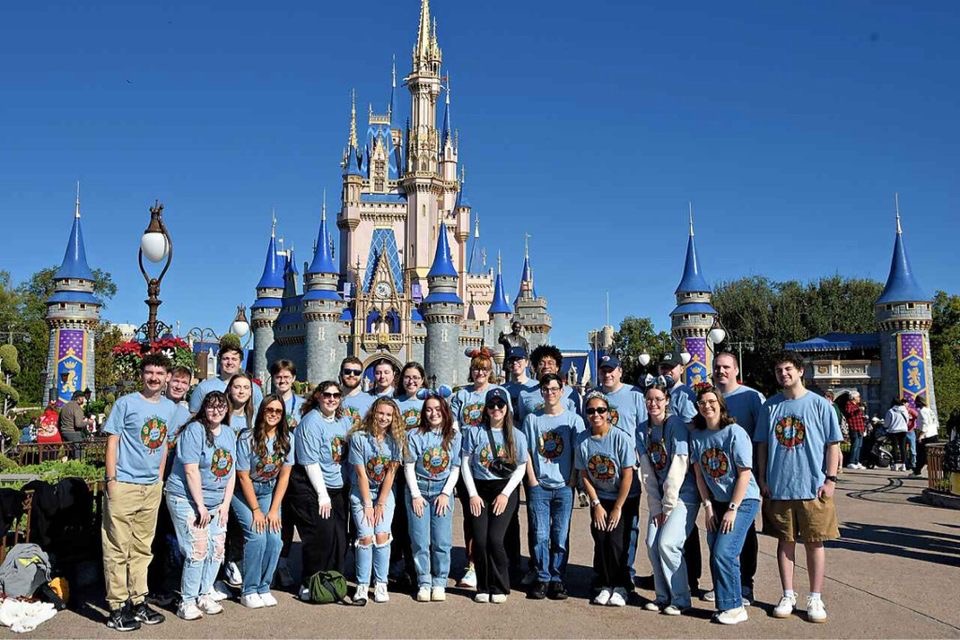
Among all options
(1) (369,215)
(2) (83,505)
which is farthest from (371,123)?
(2) (83,505)

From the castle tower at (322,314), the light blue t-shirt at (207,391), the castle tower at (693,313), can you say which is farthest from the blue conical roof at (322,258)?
the light blue t-shirt at (207,391)

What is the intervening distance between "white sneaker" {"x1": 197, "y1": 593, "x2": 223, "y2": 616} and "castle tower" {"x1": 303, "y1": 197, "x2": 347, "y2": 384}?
43126mm

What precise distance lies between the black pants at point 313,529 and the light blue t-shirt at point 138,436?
3.17 ft

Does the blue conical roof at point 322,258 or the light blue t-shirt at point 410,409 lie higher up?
the blue conical roof at point 322,258

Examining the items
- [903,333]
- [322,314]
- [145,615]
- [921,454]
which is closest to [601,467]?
[145,615]

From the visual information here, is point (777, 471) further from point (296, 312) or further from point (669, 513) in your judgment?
point (296, 312)

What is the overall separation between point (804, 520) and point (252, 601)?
12.2ft

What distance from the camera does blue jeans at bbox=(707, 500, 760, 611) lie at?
5172 millimetres

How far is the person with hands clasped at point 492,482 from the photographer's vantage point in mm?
5754

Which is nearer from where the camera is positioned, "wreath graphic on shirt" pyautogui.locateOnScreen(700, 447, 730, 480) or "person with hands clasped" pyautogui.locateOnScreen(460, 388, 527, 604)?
"wreath graphic on shirt" pyautogui.locateOnScreen(700, 447, 730, 480)

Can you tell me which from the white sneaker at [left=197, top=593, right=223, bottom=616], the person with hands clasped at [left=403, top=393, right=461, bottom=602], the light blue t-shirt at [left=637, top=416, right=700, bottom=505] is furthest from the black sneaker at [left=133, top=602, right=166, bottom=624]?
the light blue t-shirt at [left=637, top=416, right=700, bottom=505]

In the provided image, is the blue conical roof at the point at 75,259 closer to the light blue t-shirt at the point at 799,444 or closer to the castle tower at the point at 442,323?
the castle tower at the point at 442,323

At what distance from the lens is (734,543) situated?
5.21m

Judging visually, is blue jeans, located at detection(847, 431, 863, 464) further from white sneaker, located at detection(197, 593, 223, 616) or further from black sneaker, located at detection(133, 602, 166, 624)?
black sneaker, located at detection(133, 602, 166, 624)
